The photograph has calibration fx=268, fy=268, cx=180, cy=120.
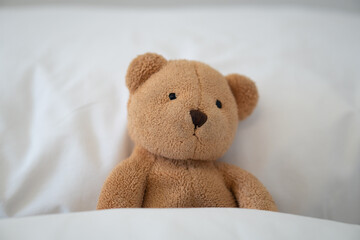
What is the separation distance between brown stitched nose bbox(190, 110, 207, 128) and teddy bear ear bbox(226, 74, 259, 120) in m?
0.17

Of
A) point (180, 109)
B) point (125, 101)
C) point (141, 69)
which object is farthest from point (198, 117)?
point (125, 101)

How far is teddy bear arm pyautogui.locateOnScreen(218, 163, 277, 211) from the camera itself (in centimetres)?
54

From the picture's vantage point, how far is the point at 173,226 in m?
0.39

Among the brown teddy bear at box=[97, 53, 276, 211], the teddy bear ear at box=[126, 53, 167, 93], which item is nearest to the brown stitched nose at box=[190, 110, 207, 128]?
the brown teddy bear at box=[97, 53, 276, 211]

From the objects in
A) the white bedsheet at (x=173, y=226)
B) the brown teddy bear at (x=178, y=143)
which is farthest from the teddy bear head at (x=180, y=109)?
the white bedsheet at (x=173, y=226)

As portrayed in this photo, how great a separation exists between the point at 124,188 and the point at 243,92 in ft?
1.10

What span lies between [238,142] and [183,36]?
396mm

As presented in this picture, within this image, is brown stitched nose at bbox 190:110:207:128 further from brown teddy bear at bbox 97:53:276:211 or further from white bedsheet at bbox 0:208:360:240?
white bedsheet at bbox 0:208:360:240

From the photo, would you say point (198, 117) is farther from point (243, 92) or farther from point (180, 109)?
point (243, 92)

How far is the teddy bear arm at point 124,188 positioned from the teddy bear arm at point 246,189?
0.62 ft

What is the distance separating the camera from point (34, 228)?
371mm

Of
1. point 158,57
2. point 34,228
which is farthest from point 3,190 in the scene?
point 158,57

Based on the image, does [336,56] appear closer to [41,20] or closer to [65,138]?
[65,138]

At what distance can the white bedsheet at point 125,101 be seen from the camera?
599 mm
